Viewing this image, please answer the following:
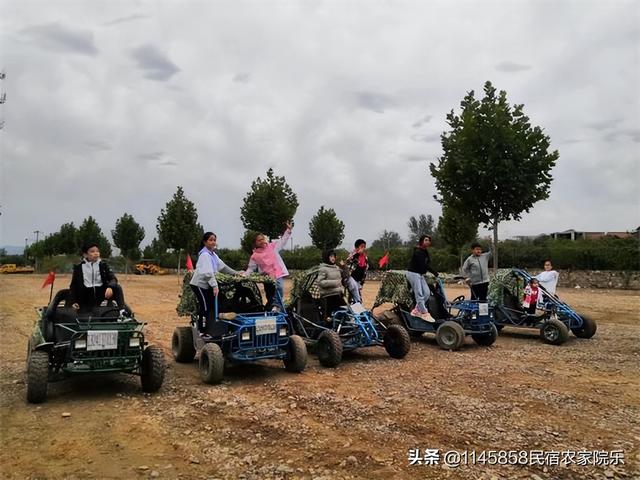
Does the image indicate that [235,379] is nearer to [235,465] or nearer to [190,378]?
[190,378]

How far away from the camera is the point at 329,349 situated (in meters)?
8.02

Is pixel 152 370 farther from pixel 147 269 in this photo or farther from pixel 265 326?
pixel 147 269

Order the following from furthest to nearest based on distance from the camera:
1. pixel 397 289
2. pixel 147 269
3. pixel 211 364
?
pixel 147 269, pixel 397 289, pixel 211 364

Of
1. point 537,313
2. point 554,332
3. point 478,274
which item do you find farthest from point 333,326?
point 537,313

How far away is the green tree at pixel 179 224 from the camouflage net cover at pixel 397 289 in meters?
25.4

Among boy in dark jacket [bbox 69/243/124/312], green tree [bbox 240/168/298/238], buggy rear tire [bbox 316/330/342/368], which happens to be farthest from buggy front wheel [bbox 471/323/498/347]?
green tree [bbox 240/168/298/238]

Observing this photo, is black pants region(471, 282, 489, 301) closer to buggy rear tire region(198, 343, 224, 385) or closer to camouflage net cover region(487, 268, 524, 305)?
camouflage net cover region(487, 268, 524, 305)

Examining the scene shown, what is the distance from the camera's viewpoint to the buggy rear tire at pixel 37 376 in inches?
228

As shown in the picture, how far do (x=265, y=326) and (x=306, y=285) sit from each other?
1951 mm

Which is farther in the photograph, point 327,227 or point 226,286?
point 327,227

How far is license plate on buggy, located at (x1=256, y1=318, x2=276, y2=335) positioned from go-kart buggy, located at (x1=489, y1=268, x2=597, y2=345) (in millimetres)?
5814

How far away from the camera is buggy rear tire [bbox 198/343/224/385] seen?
22.5ft

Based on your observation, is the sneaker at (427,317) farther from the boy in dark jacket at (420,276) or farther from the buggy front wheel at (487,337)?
the buggy front wheel at (487,337)

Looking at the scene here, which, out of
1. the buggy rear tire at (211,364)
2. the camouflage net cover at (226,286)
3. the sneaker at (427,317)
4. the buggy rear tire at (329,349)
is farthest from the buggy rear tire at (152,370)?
the sneaker at (427,317)
